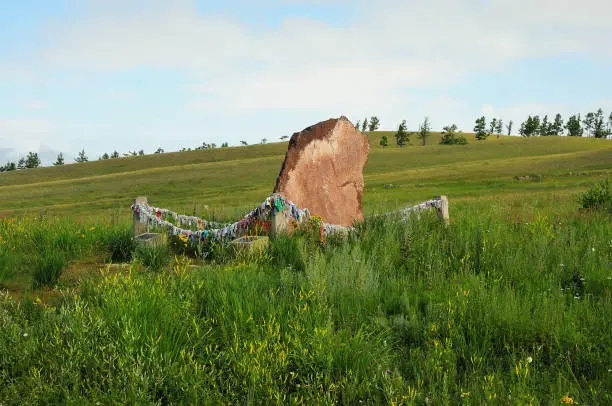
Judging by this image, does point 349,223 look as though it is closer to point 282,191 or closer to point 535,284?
point 282,191

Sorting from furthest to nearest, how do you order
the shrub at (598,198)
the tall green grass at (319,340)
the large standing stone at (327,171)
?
the shrub at (598,198) < the large standing stone at (327,171) < the tall green grass at (319,340)

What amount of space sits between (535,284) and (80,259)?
640cm

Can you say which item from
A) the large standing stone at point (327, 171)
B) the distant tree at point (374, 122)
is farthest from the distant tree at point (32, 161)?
the large standing stone at point (327, 171)

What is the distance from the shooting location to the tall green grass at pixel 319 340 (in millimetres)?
3672

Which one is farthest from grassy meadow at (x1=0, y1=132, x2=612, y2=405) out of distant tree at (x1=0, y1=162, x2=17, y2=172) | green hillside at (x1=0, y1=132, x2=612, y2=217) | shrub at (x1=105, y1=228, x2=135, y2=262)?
distant tree at (x1=0, y1=162, x2=17, y2=172)

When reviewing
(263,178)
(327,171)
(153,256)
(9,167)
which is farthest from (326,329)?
(9,167)

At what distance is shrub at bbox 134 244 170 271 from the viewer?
6.94 metres

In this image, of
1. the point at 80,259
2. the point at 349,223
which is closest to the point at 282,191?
the point at 349,223

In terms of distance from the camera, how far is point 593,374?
4.03 metres

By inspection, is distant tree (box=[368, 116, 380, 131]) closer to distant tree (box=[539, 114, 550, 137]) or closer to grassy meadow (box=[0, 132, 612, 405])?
distant tree (box=[539, 114, 550, 137])

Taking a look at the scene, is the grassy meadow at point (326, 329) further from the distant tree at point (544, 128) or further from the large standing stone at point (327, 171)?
the distant tree at point (544, 128)

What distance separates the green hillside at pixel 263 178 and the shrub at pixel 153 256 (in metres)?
4.17

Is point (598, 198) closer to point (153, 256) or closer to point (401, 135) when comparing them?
point (153, 256)

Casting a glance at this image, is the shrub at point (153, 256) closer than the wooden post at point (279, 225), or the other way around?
the shrub at point (153, 256)
